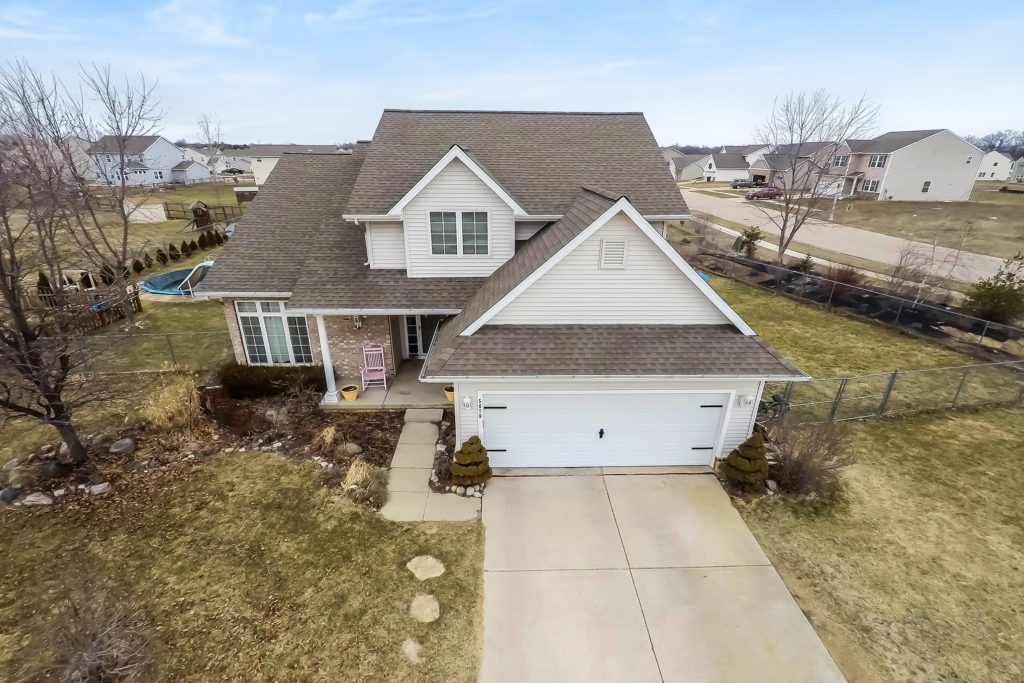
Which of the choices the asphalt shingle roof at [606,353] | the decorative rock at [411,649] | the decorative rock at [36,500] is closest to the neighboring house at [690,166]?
the asphalt shingle roof at [606,353]

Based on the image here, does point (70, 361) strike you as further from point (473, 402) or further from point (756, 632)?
point (756, 632)

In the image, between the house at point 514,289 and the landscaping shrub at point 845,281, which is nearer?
the house at point 514,289

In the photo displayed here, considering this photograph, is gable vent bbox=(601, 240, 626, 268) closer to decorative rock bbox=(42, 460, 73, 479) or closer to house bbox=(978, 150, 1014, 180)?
decorative rock bbox=(42, 460, 73, 479)

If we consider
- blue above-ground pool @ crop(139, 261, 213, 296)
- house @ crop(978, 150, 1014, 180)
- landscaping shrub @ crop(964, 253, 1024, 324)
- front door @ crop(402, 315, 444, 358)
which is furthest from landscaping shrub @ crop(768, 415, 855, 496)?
house @ crop(978, 150, 1014, 180)

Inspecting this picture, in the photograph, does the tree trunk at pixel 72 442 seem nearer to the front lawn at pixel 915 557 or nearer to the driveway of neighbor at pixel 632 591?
the driveway of neighbor at pixel 632 591

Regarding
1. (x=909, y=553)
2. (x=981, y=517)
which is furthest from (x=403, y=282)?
(x=981, y=517)

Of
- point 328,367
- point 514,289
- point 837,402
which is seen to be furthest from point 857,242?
point 328,367
